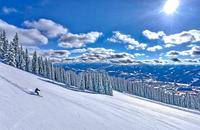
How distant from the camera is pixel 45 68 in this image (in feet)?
394

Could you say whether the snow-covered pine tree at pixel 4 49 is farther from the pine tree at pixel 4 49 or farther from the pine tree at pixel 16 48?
the pine tree at pixel 16 48

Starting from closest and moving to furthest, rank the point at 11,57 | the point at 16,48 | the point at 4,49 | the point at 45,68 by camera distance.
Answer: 1. the point at 11,57
2. the point at 4,49
3. the point at 16,48
4. the point at 45,68

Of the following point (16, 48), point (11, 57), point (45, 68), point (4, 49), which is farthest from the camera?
point (45, 68)

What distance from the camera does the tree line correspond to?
4126 inches

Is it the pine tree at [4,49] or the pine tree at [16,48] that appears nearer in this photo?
the pine tree at [4,49]

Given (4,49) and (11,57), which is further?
(4,49)

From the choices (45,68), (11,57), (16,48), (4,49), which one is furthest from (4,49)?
(45,68)

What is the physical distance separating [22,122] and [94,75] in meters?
90.2

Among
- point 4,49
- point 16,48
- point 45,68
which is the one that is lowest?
point 45,68

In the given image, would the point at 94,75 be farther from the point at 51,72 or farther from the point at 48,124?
the point at 48,124

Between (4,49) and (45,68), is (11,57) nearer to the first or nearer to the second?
(4,49)

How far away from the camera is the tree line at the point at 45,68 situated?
105m

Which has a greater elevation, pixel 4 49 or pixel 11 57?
pixel 4 49


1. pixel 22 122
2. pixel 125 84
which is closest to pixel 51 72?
pixel 125 84
